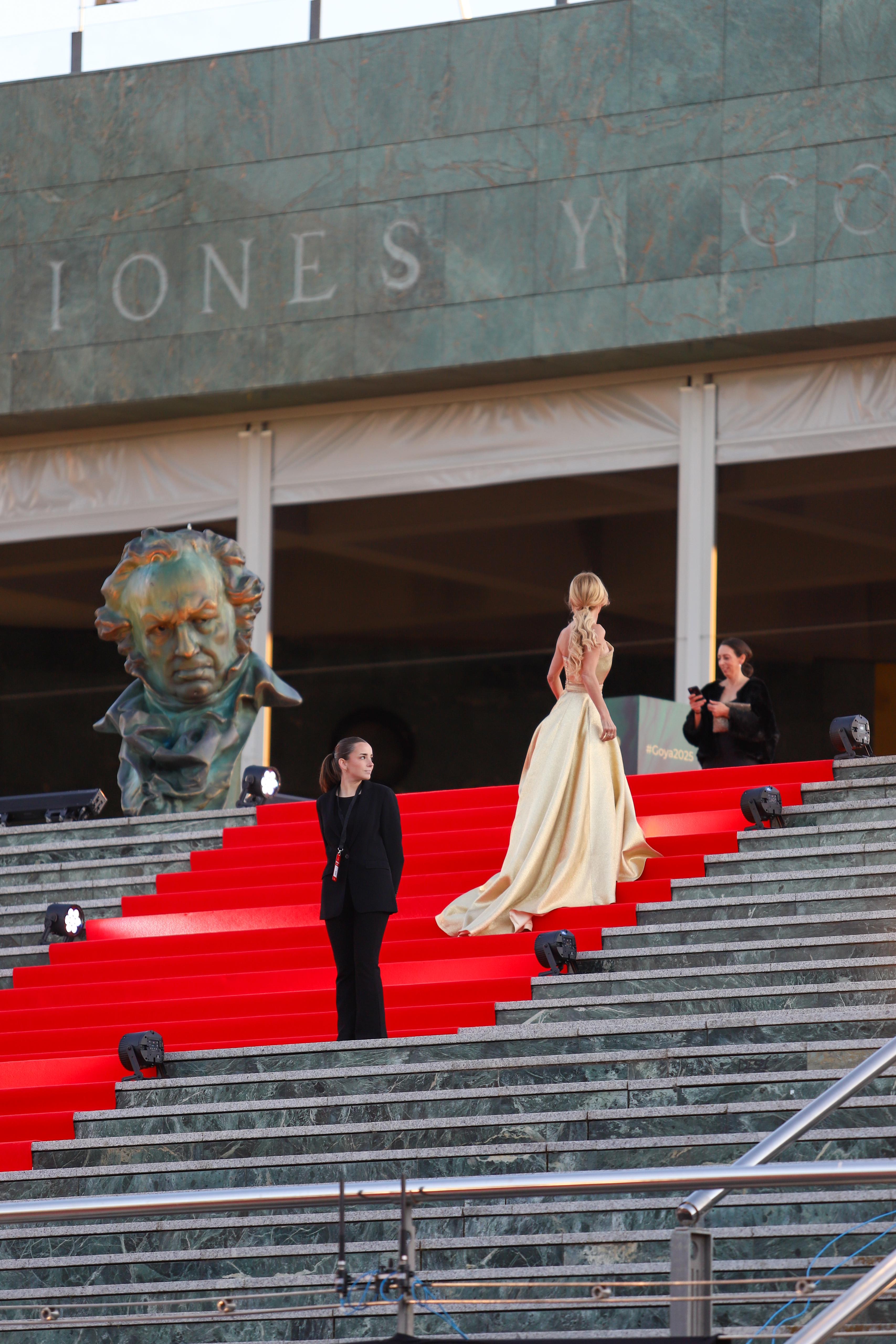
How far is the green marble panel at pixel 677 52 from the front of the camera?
1600 centimetres

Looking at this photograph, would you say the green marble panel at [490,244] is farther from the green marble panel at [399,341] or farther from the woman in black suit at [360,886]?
the woman in black suit at [360,886]

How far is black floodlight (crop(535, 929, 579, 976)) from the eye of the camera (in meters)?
9.16

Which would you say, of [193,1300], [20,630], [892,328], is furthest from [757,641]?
[193,1300]

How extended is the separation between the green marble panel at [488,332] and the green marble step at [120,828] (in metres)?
5.00

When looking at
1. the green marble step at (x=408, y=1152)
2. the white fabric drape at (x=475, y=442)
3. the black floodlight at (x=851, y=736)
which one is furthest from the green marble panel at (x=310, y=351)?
the green marble step at (x=408, y=1152)

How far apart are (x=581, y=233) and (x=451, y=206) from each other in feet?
3.61

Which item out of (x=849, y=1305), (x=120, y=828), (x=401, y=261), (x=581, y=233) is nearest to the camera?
(x=849, y=1305)

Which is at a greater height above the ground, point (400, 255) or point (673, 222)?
point (400, 255)

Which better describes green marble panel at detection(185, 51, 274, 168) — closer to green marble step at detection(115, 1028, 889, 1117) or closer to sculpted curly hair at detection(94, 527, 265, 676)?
sculpted curly hair at detection(94, 527, 265, 676)

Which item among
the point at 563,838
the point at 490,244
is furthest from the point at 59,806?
the point at 490,244

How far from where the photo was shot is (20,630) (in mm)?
22297

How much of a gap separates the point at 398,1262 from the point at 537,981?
432cm

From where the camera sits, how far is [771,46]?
51.9ft

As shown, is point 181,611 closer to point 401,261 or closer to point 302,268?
point 401,261
